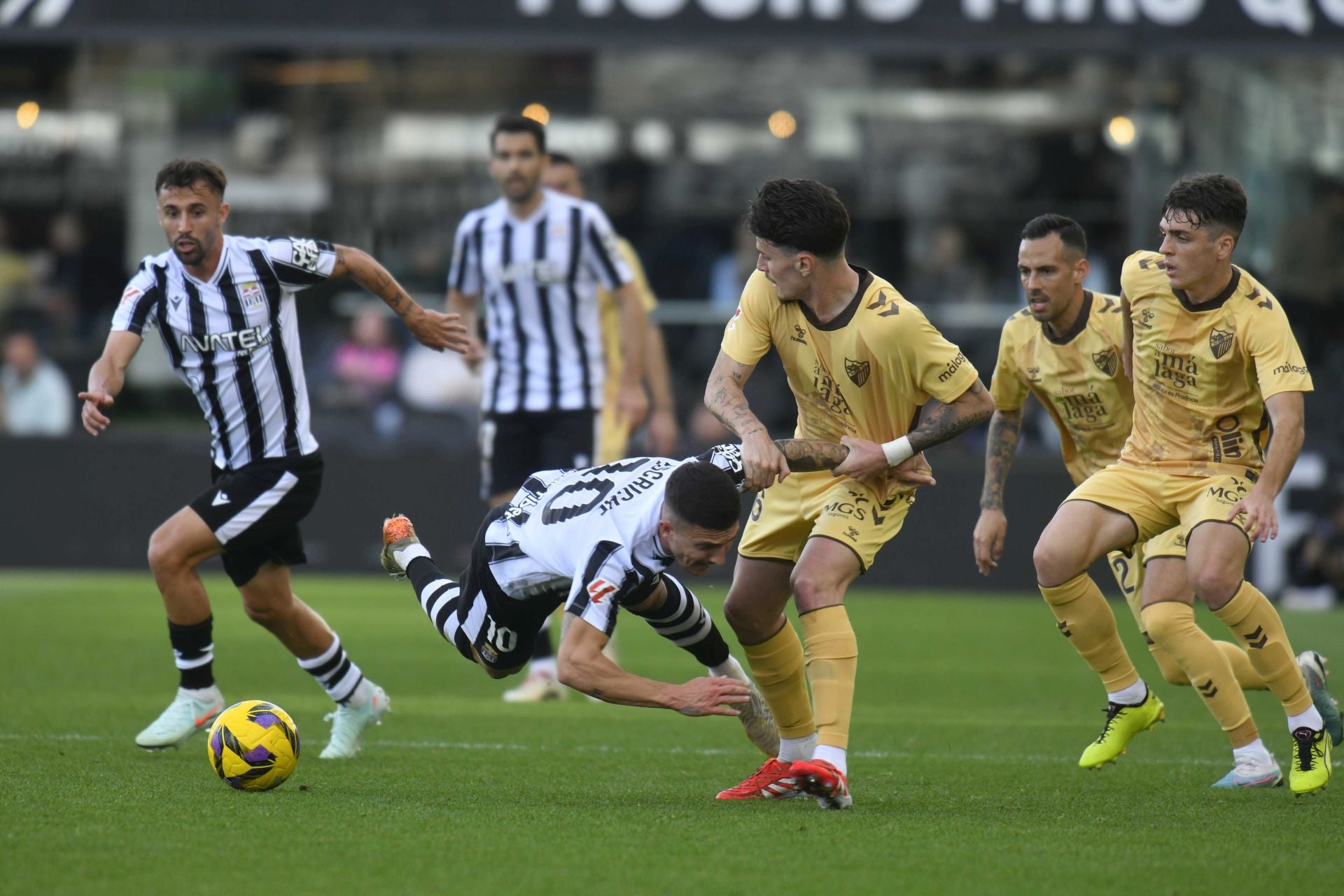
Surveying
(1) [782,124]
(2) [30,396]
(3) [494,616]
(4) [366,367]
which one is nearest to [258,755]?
(3) [494,616]

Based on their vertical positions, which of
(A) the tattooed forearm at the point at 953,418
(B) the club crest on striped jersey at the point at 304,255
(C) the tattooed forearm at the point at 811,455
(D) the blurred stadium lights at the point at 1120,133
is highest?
(D) the blurred stadium lights at the point at 1120,133

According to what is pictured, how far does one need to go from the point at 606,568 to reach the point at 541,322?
3.77 meters

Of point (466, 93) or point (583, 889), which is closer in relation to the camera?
point (583, 889)

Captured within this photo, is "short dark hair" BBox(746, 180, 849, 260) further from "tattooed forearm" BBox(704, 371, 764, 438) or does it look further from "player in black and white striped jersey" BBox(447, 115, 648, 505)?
"player in black and white striped jersey" BBox(447, 115, 648, 505)

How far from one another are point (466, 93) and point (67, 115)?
177 inches

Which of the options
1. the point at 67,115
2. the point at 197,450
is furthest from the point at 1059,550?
the point at 67,115

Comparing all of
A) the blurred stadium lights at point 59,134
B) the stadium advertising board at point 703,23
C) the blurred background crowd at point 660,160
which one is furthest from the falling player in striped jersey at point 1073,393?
the blurred stadium lights at point 59,134

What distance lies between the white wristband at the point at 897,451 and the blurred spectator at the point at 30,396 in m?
11.6

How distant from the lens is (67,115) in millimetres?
19734

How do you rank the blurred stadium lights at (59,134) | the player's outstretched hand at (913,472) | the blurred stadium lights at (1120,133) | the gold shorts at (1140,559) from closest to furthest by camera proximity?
the player's outstretched hand at (913,472) → the gold shorts at (1140,559) → the blurred stadium lights at (1120,133) → the blurred stadium lights at (59,134)

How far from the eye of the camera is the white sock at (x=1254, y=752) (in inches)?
240

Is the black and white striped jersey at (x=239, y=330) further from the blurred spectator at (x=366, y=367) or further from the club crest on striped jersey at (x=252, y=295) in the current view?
the blurred spectator at (x=366, y=367)

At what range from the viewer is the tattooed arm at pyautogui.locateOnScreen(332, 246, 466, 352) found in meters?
6.75

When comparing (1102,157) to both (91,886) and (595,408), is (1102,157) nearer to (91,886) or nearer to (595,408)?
(595,408)
